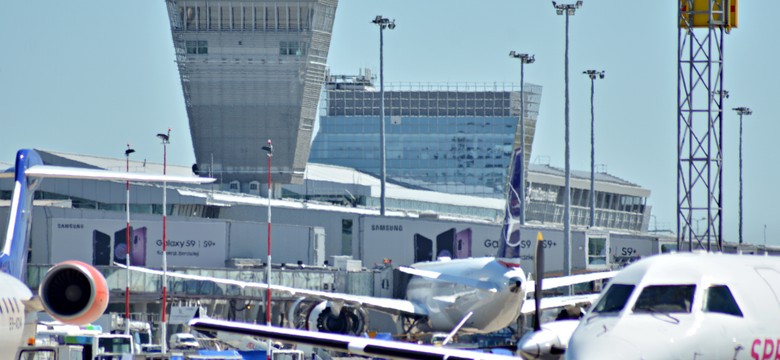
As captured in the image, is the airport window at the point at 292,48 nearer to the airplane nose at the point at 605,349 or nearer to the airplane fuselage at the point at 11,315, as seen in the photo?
the airplane fuselage at the point at 11,315

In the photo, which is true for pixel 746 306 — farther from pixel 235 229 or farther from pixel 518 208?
pixel 235 229

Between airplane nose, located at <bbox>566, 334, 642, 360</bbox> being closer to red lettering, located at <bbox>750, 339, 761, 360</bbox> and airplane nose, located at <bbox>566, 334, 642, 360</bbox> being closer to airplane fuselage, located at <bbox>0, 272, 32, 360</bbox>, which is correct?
red lettering, located at <bbox>750, 339, 761, 360</bbox>

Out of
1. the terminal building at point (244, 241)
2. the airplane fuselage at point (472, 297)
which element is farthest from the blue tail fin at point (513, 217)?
the terminal building at point (244, 241)

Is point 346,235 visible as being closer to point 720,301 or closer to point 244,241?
point 244,241

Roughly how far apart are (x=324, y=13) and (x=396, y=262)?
3539 cm

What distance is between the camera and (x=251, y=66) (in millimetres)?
117875

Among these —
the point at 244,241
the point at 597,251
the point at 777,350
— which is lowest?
the point at 597,251

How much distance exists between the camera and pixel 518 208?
62.1 meters

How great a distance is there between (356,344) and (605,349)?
216 inches

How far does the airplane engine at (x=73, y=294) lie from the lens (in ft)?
106

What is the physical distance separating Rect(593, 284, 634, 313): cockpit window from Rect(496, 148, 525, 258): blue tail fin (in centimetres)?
3721

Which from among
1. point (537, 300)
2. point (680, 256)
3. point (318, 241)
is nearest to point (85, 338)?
point (537, 300)

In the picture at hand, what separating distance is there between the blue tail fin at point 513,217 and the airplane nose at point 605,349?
128 feet

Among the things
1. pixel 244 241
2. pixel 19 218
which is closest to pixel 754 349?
pixel 19 218
